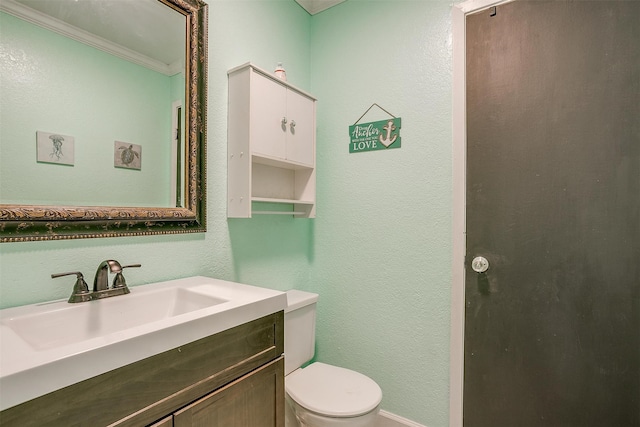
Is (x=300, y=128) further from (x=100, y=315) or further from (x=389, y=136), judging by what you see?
(x=100, y=315)

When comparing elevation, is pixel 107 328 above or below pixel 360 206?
below

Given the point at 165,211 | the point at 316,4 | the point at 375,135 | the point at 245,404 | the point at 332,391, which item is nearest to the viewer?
the point at 245,404

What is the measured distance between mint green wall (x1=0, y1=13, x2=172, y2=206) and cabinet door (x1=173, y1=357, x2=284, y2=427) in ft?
2.43

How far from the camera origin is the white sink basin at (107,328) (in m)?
0.60

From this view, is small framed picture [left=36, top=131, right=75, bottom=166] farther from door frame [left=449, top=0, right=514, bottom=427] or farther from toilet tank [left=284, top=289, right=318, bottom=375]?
door frame [left=449, top=0, right=514, bottom=427]

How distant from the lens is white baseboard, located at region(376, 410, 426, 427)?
1682 millimetres

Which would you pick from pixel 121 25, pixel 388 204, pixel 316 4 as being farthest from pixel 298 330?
pixel 316 4

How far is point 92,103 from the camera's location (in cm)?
112

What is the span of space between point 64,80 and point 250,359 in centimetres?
106

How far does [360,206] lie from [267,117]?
2.29ft

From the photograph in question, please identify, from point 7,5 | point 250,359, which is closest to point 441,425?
point 250,359

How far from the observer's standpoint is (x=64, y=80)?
1.06 metres

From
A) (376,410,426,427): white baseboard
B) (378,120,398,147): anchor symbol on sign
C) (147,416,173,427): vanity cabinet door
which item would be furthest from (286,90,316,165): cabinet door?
(376,410,426,427): white baseboard

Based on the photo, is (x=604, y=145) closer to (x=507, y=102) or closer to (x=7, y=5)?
(x=507, y=102)
